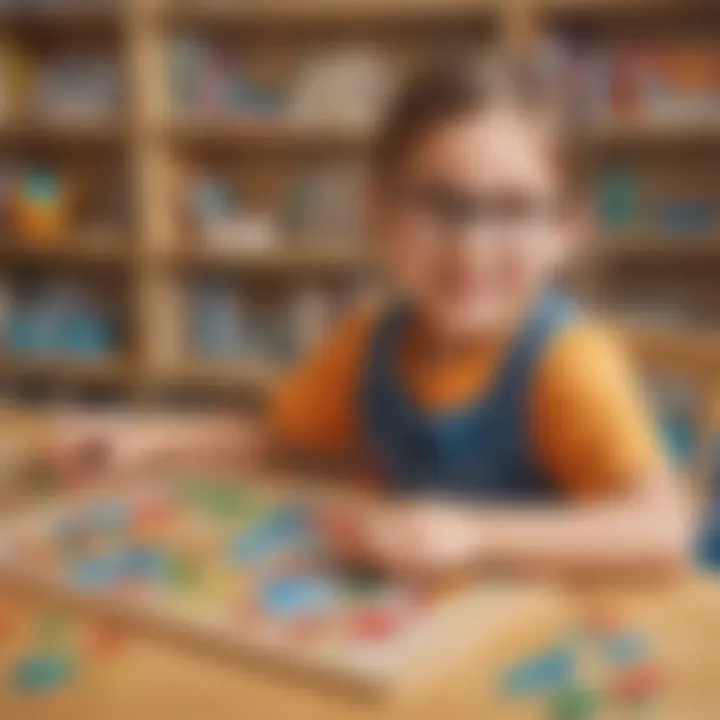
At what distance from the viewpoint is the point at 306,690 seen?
0.45m

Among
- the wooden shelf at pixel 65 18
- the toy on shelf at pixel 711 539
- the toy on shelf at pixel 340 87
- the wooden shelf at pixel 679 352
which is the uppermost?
the wooden shelf at pixel 65 18

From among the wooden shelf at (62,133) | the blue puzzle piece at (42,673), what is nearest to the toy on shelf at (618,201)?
the wooden shelf at (62,133)

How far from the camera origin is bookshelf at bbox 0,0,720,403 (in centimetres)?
184

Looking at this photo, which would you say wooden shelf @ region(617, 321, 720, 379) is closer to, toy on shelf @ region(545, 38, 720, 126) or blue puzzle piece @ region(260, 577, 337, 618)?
blue puzzle piece @ region(260, 577, 337, 618)

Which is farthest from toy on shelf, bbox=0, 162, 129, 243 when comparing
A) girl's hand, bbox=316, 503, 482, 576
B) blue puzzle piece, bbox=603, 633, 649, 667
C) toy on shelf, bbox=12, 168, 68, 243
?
blue puzzle piece, bbox=603, 633, 649, 667

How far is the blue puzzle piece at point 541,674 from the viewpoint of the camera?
1.48ft

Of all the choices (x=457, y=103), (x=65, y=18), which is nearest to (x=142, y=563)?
(x=457, y=103)

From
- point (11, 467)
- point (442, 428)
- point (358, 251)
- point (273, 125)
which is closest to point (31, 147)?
point (273, 125)

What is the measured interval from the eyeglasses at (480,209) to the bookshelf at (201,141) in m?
1.21

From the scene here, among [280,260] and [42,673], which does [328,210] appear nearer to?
[280,260]

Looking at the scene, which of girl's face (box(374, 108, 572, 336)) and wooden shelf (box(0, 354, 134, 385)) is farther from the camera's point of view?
wooden shelf (box(0, 354, 134, 385))

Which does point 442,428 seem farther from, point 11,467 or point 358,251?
point 358,251

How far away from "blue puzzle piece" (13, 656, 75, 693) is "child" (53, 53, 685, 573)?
14 centimetres

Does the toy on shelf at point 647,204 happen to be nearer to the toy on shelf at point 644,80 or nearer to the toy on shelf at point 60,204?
the toy on shelf at point 644,80
